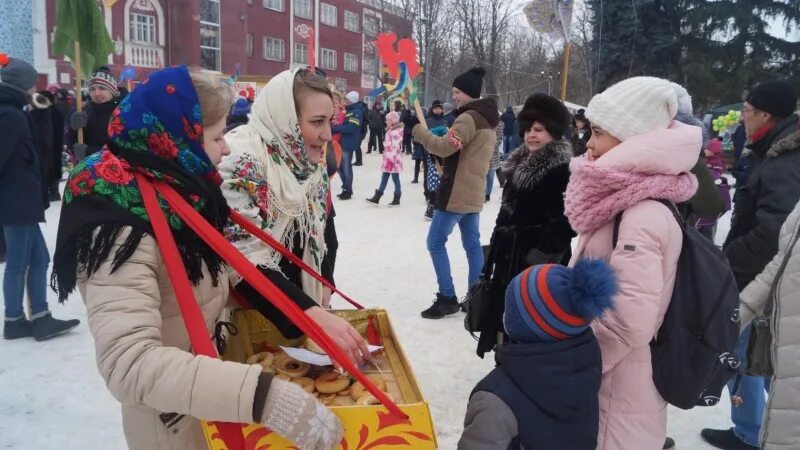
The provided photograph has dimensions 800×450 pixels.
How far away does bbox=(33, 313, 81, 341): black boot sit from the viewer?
439cm

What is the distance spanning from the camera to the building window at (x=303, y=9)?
38.8 m

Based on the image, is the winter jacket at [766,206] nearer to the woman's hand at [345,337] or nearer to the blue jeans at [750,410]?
the blue jeans at [750,410]

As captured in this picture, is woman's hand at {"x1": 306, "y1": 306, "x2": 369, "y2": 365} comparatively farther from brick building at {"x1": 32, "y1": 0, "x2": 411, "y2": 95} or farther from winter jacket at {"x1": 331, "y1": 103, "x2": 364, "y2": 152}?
brick building at {"x1": 32, "y1": 0, "x2": 411, "y2": 95}

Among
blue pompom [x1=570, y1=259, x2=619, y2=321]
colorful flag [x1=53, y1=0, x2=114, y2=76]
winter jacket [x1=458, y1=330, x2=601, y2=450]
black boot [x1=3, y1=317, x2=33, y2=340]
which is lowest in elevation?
black boot [x1=3, y1=317, x2=33, y2=340]

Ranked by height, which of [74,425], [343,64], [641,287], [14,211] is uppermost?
[343,64]

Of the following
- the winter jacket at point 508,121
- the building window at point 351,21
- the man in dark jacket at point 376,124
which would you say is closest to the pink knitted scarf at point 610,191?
the winter jacket at point 508,121

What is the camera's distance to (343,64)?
42156 millimetres

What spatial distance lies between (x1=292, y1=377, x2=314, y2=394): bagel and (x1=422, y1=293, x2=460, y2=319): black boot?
369 cm

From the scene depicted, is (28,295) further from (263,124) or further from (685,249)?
(685,249)

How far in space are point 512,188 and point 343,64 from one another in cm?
4076

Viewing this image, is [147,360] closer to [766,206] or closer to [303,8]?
[766,206]

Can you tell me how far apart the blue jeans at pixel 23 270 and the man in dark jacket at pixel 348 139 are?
682 cm

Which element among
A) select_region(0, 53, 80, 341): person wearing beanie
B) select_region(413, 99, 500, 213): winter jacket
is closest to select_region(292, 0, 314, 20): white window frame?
select_region(0, 53, 80, 341): person wearing beanie

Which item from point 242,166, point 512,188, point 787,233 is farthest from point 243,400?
point 512,188
